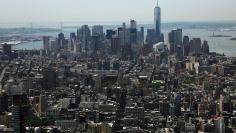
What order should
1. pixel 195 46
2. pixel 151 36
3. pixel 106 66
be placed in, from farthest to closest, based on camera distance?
1. pixel 151 36
2. pixel 195 46
3. pixel 106 66

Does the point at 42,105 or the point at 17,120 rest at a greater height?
the point at 17,120

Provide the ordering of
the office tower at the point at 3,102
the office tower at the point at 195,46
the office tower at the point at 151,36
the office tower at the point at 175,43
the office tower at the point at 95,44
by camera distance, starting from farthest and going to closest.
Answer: the office tower at the point at 151,36
the office tower at the point at 95,44
the office tower at the point at 195,46
the office tower at the point at 175,43
the office tower at the point at 3,102

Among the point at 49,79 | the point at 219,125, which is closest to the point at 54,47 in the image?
the point at 49,79

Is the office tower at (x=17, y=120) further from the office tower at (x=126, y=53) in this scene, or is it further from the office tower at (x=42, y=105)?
the office tower at (x=126, y=53)

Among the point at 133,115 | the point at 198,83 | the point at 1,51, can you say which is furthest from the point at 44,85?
the point at 1,51

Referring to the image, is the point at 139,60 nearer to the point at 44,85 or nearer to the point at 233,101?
the point at 44,85

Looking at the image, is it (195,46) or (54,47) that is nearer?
(195,46)

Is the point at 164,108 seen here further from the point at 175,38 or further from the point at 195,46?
the point at 175,38

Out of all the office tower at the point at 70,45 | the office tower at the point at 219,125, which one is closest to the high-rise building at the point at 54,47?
the office tower at the point at 70,45
